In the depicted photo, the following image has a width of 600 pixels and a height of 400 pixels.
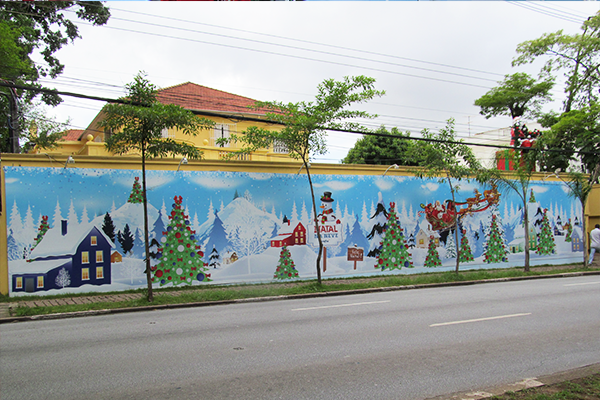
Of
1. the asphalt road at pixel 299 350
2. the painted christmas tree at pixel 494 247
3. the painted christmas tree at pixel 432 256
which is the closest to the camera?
the asphalt road at pixel 299 350

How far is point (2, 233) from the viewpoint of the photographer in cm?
1222

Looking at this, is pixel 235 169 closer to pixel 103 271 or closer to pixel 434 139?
pixel 103 271

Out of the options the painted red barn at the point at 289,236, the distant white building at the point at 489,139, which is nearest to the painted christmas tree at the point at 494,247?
the painted red barn at the point at 289,236

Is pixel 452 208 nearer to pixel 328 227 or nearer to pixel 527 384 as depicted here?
pixel 328 227

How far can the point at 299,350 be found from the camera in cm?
650

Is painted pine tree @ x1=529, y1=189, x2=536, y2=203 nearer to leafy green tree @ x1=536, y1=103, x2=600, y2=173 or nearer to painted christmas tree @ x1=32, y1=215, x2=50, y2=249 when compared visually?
leafy green tree @ x1=536, y1=103, x2=600, y2=173

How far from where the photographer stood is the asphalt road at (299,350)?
5035mm

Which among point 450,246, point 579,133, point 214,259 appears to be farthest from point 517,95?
point 214,259

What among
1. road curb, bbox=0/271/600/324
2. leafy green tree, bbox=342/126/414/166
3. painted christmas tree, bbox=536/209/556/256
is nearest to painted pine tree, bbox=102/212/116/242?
road curb, bbox=0/271/600/324

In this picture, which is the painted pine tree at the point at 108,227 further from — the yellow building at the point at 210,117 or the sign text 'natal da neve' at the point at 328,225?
the yellow building at the point at 210,117

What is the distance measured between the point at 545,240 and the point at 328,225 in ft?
41.7

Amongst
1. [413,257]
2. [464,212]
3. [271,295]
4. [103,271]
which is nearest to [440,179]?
[464,212]

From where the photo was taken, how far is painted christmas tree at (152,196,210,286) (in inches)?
550

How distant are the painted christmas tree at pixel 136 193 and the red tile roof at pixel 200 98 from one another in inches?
501
